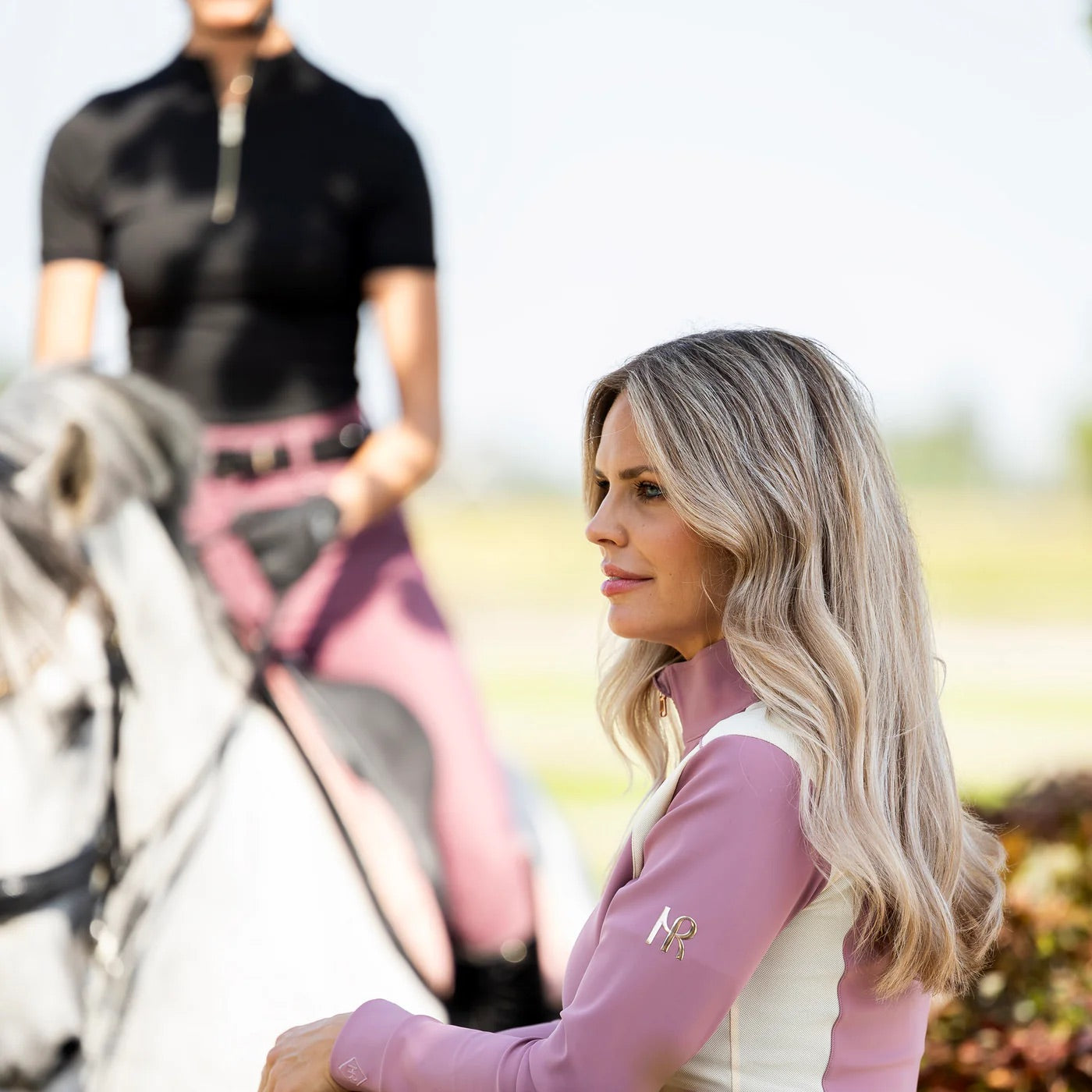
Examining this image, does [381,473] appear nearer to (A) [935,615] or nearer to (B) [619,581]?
(B) [619,581]

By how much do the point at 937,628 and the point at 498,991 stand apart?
6162 millimetres

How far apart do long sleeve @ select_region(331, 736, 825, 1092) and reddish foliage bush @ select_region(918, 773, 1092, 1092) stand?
1.11 m

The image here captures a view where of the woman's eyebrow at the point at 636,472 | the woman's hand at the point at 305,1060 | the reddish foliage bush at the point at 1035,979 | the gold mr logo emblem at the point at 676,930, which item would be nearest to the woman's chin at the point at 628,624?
the woman's eyebrow at the point at 636,472

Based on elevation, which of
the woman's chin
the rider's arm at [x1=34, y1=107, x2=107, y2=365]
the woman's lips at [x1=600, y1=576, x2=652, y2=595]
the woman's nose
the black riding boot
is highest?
the rider's arm at [x1=34, y1=107, x2=107, y2=365]

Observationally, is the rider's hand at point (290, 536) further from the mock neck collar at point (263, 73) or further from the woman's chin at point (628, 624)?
the woman's chin at point (628, 624)

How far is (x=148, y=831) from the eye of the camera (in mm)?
1681

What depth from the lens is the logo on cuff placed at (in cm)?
86

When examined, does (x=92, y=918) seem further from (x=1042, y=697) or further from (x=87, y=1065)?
(x=1042, y=697)

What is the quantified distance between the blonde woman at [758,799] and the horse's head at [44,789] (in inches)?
30.5

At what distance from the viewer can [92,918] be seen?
5.38 ft

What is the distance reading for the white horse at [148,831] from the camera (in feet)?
5.25

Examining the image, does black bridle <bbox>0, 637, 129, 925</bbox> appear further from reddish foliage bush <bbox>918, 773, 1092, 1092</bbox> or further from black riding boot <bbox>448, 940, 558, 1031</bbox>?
reddish foliage bush <bbox>918, 773, 1092, 1092</bbox>

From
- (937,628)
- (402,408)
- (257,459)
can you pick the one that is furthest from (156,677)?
(937,628)

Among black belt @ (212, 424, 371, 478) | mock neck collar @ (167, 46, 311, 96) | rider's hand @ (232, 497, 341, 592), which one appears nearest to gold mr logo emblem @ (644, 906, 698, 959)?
rider's hand @ (232, 497, 341, 592)
